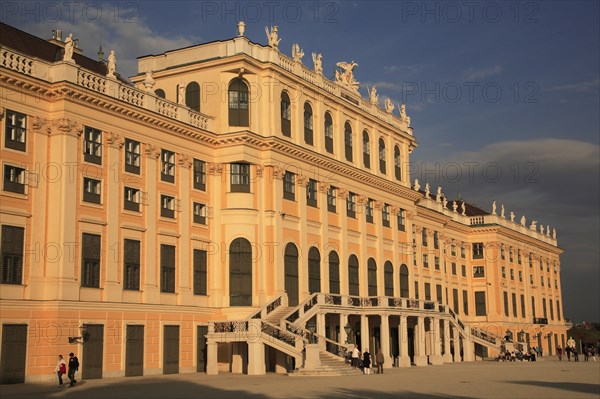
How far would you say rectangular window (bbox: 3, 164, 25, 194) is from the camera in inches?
1467

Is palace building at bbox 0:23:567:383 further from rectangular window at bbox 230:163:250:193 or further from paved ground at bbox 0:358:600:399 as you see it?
paved ground at bbox 0:358:600:399

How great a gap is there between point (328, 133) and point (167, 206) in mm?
16396

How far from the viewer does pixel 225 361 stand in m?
48.4

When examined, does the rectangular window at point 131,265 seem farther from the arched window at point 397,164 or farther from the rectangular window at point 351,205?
the arched window at point 397,164

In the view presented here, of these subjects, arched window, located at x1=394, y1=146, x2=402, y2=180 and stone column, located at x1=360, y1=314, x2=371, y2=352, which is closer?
stone column, located at x1=360, y1=314, x2=371, y2=352

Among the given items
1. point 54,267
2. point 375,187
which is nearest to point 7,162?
point 54,267

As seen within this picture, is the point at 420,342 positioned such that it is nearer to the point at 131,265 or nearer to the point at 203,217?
the point at 203,217

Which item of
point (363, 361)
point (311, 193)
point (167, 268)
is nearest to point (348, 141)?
point (311, 193)

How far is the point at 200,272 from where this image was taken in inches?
1900

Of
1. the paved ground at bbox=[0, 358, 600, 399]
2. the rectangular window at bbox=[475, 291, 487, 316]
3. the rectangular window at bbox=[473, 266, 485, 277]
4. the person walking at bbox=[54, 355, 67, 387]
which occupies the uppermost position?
the rectangular window at bbox=[473, 266, 485, 277]

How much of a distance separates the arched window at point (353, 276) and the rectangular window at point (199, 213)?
14.6 m

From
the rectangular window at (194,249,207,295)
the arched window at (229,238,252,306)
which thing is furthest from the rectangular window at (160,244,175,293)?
the arched window at (229,238,252,306)

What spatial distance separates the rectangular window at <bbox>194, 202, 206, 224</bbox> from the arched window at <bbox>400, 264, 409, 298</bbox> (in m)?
23.4

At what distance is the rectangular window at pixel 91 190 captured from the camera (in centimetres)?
4066
